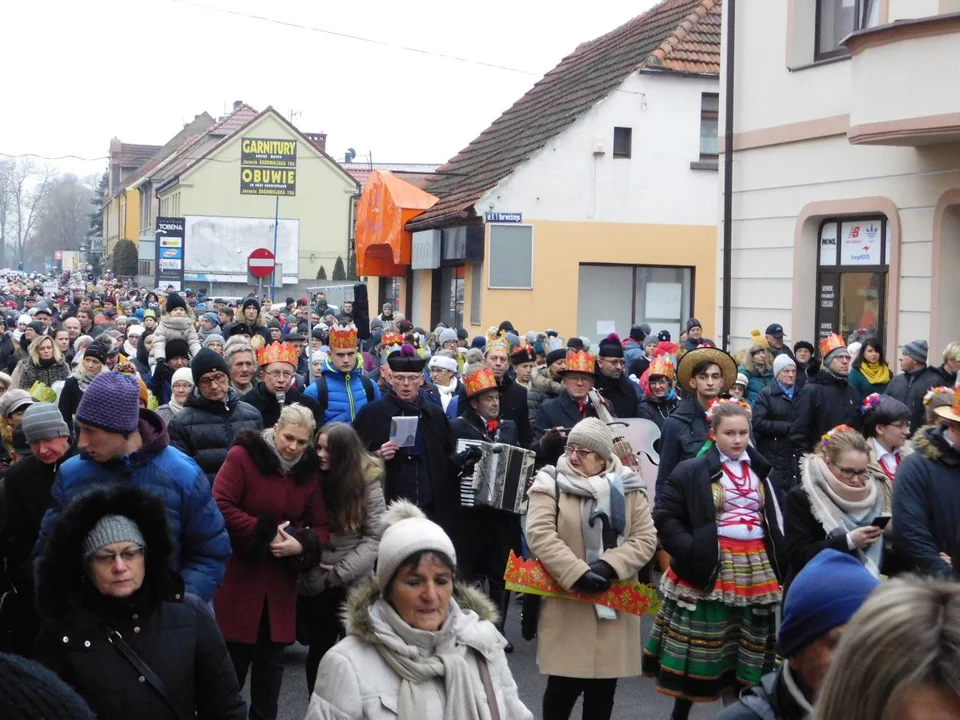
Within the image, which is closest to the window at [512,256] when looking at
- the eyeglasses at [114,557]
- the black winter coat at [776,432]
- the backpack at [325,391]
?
the black winter coat at [776,432]

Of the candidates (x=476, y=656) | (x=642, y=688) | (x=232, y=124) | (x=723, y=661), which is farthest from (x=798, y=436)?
(x=232, y=124)

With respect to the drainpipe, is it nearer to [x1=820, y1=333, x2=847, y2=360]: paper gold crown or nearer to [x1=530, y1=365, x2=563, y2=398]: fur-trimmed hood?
[x1=820, y1=333, x2=847, y2=360]: paper gold crown

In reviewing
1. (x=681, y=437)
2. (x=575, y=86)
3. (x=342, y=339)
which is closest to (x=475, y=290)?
(x=575, y=86)

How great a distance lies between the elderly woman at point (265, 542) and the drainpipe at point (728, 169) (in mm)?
12464

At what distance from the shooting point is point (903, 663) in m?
1.73

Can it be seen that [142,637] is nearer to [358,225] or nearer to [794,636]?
[794,636]

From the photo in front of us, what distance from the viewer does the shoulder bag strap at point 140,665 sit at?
404 cm

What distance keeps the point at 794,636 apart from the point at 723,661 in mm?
3734

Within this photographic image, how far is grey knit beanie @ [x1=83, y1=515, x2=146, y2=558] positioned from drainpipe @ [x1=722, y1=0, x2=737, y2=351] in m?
14.8

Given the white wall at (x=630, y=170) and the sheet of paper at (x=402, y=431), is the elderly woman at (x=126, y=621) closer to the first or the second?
the sheet of paper at (x=402, y=431)

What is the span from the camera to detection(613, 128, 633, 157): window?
26422 millimetres

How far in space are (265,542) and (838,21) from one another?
40.9 feet

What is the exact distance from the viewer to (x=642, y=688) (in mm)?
8305

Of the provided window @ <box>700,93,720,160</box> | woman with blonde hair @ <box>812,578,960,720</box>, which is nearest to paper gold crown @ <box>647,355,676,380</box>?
woman with blonde hair @ <box>812,578,960,720</box>
